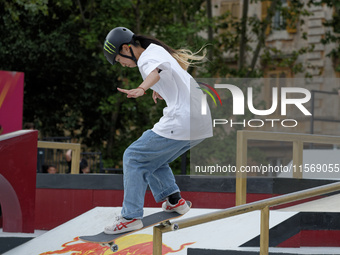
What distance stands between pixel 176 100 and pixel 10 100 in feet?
30.4

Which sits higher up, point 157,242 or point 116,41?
point 116,41

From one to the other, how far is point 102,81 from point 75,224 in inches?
607

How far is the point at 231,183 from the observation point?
8766mm

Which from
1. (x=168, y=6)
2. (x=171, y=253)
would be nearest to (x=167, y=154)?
(x=171, y=253)

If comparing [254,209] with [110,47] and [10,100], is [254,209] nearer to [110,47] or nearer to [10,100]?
[110,47]

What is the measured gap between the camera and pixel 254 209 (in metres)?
4.86

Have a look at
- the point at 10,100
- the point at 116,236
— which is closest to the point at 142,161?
the point at 116,236

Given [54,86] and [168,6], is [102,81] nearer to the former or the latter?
[54,86]

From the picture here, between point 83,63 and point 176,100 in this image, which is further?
point 83,63

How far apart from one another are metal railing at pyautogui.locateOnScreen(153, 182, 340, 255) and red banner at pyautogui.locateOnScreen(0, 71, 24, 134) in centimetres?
920

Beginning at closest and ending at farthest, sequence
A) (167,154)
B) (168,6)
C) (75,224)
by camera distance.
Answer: (167,154) < (75,224) < (168,6)

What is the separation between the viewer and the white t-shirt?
189 inches

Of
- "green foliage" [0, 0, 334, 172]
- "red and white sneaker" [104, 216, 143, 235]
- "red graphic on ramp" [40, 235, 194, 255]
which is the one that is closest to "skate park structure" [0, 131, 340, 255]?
"red graphic on ramp" [40, 235, 194, 255]

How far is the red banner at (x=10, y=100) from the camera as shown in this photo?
13273 millimetres
